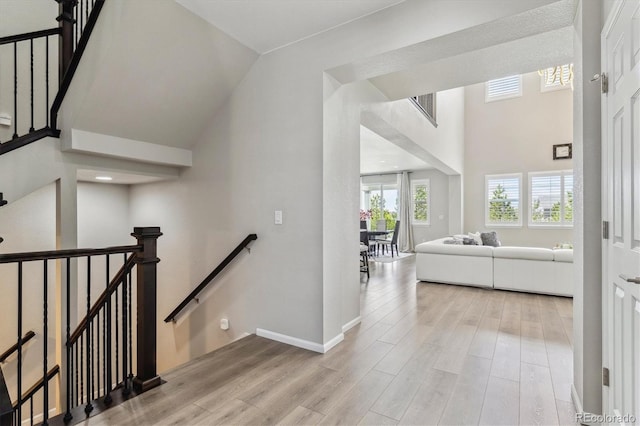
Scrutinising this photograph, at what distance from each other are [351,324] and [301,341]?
2.27 feet

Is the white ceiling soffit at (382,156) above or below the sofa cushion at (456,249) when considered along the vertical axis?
above

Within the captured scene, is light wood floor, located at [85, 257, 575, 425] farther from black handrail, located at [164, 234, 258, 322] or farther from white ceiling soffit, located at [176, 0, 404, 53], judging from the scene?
white ceiling soffit, located at [176, 0, 404, 53]

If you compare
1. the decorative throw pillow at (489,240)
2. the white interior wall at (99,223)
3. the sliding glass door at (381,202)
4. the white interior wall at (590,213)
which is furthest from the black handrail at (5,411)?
the sliding glass door at (381,202)

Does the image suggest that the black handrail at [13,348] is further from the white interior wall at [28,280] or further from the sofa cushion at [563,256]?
the sofa cushion at [563,256]

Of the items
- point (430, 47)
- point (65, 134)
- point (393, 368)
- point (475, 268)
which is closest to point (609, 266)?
point (393, 368)

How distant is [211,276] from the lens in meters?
3.45

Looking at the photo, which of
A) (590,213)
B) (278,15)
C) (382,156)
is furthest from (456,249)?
(278,15)

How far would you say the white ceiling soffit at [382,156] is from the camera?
602 centimetres

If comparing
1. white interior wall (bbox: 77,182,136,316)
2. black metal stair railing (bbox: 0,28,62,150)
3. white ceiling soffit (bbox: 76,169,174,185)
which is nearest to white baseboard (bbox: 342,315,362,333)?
white ceiling soffit (bbox: 76,169,174,185)

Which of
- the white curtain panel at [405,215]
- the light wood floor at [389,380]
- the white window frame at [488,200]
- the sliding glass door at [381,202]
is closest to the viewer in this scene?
the light wood floor at [389,380]

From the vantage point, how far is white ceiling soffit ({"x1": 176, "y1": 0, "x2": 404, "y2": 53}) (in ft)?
7.88

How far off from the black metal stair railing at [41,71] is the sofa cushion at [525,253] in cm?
563

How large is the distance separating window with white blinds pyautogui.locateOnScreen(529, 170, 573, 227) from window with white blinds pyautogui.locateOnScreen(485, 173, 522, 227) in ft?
1.04

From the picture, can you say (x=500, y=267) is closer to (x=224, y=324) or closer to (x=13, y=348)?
(x=224, y=324)
